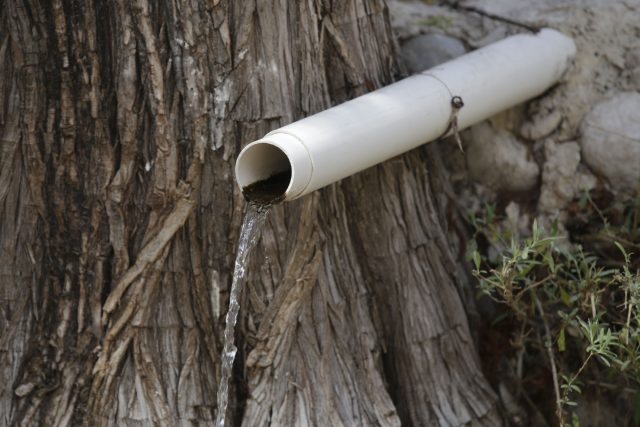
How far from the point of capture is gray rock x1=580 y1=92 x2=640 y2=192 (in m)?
3.01

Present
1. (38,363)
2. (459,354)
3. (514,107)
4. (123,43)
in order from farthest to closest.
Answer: (514,107)
(459,354)
(38,363)
(123,43)

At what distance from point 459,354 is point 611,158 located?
0.84 meters

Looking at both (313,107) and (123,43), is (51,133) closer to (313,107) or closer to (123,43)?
(123,43)

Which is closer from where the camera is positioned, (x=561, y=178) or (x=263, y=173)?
(x=263, y=173)

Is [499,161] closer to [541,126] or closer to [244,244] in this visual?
[541,126]

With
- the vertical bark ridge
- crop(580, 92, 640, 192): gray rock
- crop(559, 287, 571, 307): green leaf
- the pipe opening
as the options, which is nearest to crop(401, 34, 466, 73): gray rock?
the vertical bark ridge

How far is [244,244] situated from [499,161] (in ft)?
3.60

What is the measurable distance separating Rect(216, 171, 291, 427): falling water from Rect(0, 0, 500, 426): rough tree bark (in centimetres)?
5

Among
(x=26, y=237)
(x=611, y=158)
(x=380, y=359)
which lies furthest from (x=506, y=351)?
(x=26, y=237)

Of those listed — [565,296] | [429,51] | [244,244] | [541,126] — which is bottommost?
[565,296]

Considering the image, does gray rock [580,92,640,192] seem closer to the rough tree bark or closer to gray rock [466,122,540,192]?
gray rock [466,122,540,192]

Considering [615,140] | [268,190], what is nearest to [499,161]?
[615,140]

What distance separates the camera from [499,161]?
3.26m

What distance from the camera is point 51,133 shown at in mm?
2719
